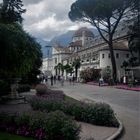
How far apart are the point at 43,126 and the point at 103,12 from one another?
46.9 meters

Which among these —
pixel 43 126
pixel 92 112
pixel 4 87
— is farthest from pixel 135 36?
pixel 43 126

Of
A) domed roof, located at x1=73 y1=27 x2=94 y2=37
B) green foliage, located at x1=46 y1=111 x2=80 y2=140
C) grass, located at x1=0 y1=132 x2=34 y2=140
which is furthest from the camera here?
domed roof, located at x1=73 y1=27 x2=94 y2=37

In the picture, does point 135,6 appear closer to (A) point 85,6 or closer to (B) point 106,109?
(A) point 85,6

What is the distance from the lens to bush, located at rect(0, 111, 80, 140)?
346 inches

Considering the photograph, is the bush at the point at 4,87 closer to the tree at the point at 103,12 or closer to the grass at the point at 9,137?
the grass at the point at 9,137

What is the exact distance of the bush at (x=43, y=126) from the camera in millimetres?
8797

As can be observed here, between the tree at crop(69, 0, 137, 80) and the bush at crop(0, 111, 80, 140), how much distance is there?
44.2 meters

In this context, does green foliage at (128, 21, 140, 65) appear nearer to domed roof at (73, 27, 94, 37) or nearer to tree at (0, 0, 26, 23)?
tree at (0, 0, 26, 23)

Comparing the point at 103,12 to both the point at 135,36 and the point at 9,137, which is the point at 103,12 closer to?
the point at 135,36

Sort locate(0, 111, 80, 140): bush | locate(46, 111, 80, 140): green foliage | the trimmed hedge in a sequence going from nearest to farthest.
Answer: locate(46, 111, 80, 140): green foliage < locate(0, 111, 80, 140): bush < the trimmed hedge

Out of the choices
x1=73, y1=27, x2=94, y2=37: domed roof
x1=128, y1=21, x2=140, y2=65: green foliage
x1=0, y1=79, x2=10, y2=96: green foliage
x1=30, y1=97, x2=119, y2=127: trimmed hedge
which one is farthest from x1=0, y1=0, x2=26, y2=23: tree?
x1=73, y1=27, x2=94, y2=37: domed roof

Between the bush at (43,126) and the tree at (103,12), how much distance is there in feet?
145

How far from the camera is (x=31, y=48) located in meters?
16.3

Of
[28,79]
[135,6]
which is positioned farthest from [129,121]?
[135,6]
